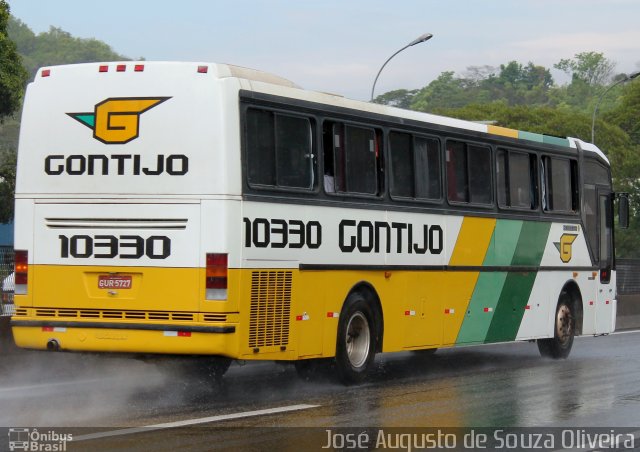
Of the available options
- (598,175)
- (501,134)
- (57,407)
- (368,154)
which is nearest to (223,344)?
(57,407)

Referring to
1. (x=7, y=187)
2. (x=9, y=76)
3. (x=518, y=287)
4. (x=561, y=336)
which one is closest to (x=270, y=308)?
(x=518, y=287)

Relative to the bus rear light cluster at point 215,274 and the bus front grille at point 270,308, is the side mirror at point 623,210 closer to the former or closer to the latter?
the bus front grille at point 270,308

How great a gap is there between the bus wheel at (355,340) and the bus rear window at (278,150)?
1.61 meters

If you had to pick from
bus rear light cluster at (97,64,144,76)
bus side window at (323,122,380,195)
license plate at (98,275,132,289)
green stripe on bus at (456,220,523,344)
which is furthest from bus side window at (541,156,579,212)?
license plate at (98,275,132,289)

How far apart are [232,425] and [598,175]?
37.1 ft

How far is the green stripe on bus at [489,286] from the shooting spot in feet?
53.8

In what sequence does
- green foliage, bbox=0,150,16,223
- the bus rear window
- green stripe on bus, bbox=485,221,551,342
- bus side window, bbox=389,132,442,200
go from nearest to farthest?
1. the bus rear window
2. bus side window, bbox=389,132,442,200
3. green stripe on bus, bbox=485,221,551,342
4. green foliage, bbox=0,150,16,223

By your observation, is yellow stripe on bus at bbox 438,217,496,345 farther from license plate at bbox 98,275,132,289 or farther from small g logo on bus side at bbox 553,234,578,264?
license plate at bbox 98,275,132,289

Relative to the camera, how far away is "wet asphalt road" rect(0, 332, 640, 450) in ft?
34.2

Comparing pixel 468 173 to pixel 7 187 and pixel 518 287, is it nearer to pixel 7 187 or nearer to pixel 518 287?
pixel 518 287

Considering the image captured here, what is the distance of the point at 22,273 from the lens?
41.0ft

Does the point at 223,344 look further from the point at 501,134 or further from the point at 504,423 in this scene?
the point at 501,134

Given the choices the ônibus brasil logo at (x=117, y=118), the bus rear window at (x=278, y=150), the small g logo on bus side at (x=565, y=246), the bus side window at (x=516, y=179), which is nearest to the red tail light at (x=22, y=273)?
the ônibus brasil logo at (x=117, y=118)

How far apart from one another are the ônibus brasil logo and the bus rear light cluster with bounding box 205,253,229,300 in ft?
4.91
